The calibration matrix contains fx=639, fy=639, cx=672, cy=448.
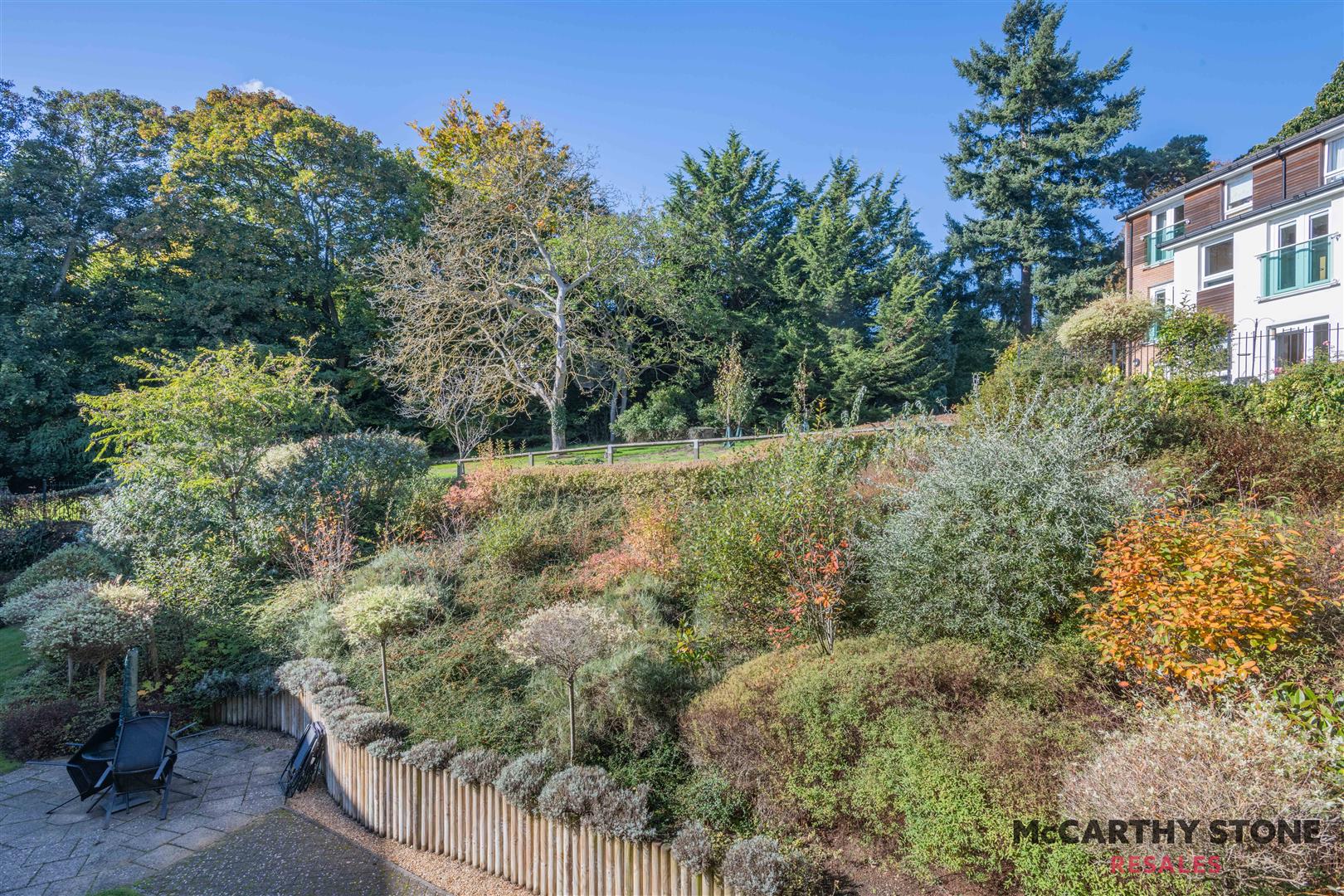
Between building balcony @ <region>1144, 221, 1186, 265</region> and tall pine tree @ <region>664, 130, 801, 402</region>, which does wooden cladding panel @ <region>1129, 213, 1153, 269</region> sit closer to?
building balcony @ <region>1144, 221, 1186, 265</region>

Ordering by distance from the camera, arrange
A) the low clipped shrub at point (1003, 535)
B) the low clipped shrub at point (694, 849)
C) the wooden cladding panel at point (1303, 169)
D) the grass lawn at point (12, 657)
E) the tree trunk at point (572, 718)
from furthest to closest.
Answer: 1. the wooden cladding panel at point (1303, 169)
2. the grass lawn at point (12, 657)
3. the tree trunk at point (572, 718)
4. the low clipped shrub at point (1003, 535)
5. the low clipped shrub at point (694, 849)

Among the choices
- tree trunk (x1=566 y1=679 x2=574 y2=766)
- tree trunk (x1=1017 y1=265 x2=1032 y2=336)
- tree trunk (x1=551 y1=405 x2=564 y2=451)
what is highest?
tree trunk (x1=1017 y1=265 x2=1032 y2=336)

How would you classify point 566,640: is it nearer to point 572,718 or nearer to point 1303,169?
point 572,718

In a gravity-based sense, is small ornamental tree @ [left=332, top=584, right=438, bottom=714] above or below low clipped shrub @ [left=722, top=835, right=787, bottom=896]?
above

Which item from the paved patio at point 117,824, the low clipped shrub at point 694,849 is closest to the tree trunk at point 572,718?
the low clipped shrub at point 694,849

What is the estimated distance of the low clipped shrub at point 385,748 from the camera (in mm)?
6130

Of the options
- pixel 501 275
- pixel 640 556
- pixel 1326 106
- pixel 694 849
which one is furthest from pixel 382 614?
pixel 1326 106

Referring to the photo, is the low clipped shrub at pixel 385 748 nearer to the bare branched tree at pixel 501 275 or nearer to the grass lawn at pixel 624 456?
the grass lawn at pixel 624 456

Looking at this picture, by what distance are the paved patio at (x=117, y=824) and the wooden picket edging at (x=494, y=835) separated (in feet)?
3.21

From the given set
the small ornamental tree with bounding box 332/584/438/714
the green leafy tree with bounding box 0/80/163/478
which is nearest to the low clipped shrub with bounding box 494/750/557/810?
the small ornamental tree with bounding box 332/584/438/714

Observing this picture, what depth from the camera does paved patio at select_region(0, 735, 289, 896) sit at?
214 inches

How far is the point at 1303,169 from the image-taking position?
51.2 feet

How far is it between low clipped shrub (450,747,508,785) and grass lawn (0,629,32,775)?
7714mm

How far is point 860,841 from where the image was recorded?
4867 millimetres
